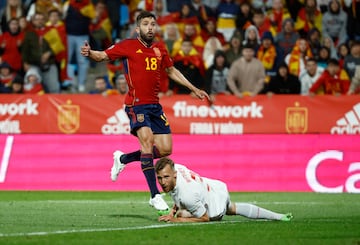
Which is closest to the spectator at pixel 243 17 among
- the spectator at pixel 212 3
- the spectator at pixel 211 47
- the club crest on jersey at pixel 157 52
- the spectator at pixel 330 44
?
the spectator at pixel 211 47

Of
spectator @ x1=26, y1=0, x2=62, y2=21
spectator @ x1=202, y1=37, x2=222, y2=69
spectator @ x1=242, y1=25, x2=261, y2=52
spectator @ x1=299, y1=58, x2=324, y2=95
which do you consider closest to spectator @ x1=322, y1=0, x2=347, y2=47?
spectator @ x1=242, y1=25, x2=261, y2=52

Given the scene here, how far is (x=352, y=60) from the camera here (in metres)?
24.1

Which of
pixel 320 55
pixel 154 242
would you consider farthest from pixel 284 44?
pixel 154 242

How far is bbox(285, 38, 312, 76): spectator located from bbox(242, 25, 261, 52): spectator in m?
0.80

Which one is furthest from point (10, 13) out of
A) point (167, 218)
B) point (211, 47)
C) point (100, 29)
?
point (167, 218)

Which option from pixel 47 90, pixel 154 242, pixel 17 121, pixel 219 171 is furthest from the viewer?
pixel 47 90

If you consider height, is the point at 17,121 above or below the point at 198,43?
below

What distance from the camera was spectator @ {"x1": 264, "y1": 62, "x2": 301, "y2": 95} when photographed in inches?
934

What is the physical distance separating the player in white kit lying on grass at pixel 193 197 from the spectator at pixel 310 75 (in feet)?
38.1

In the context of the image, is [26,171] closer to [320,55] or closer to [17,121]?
[17,121]

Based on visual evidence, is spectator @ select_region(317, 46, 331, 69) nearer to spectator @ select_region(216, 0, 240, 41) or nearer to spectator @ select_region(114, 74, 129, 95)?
spectator @ select_region(216, 0, 240, 41)

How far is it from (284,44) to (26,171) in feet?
27.0

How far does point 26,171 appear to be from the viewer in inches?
766

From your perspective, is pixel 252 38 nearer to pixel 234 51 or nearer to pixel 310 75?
pixel 234 51
